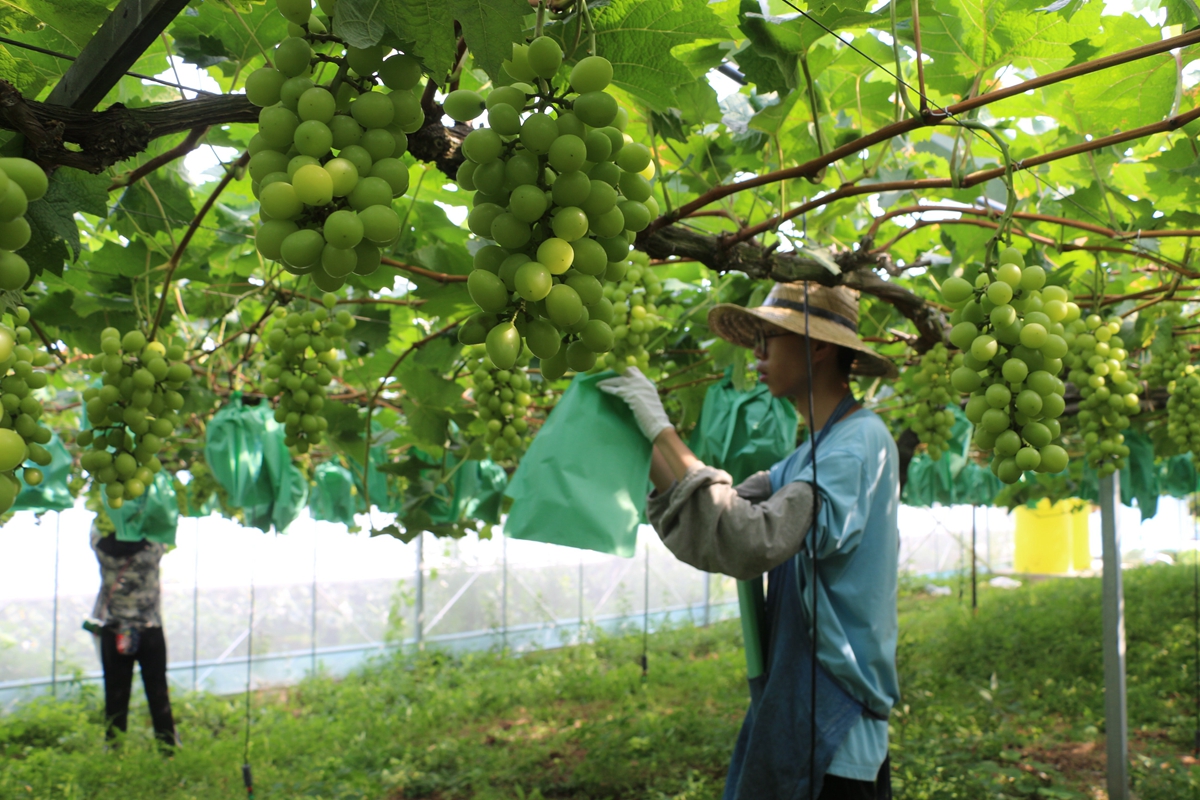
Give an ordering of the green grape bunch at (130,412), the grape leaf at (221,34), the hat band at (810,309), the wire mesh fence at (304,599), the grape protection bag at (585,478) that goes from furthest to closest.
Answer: the wire mesh fence at (304,599) → the hat band at (810,309) → the grape protection bag at (585,478) → the green grape bunch at (130,412) → the grape leaf at (221,34)

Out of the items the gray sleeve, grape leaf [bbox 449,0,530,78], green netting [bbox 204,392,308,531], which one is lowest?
the gray sleeve

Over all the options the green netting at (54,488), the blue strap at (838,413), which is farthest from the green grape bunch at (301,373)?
the green netting at (54,488)

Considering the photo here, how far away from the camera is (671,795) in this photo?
14.6 feet

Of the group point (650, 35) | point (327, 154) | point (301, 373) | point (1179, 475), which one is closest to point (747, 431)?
point (301, 373)

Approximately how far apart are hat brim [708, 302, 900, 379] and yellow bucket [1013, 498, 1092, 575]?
19.3m

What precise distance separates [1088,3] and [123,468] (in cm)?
182

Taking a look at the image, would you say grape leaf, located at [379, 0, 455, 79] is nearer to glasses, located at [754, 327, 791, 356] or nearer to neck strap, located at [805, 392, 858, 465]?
glasses, located at [754, 327, 791, 356]

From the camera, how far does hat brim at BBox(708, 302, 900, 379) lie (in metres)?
2.10

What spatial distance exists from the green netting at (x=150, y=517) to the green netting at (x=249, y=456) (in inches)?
53.4

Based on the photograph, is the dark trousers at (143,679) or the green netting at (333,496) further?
the green netting at (333,496)

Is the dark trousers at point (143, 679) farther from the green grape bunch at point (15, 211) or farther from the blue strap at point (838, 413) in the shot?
the green grape bunch at point (15, 211)

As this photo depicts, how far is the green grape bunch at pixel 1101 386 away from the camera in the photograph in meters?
2.20

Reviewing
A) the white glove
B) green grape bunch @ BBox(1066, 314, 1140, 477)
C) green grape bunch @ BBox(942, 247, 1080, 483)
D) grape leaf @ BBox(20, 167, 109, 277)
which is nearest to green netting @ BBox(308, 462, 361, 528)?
the white glove

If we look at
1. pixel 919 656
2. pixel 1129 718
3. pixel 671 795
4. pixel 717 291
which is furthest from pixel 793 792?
pixel 919 656
